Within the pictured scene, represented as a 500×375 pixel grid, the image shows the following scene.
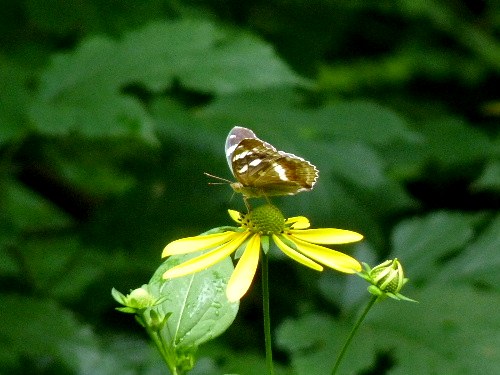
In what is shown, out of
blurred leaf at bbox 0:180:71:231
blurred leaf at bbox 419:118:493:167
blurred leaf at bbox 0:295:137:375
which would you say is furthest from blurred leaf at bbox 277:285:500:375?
blurred leaf at bbox 0:180:71:231

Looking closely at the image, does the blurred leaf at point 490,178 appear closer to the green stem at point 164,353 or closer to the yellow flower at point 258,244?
the yellow flower at point 258,244

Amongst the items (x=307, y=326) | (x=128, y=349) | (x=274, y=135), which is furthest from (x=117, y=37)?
(x=307, y=326)

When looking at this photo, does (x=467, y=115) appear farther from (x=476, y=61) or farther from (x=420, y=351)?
(x=420, y=351)

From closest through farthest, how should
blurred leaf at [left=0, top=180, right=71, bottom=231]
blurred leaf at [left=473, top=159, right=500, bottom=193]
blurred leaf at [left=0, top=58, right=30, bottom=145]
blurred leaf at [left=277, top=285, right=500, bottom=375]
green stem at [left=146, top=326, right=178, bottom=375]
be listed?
green stem at [left=146, top=326, right=178, bottom=375] < blurred leaf at [left=277, top=285, right=500, bottom=375] < blurred leaf at [left=0, top=58, right=30, bottom=145] < blurred leaf at [left=473, top=159, right=500, bottom=193] < blurred leaf at [left=0, top=180, right=71, bottom=231]

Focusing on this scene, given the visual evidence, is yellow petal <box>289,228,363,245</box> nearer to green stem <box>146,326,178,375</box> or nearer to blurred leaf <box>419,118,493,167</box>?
green stem <box>146,326,178,375</box>

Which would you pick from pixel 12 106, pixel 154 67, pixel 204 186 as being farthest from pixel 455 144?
pixel 12 106
